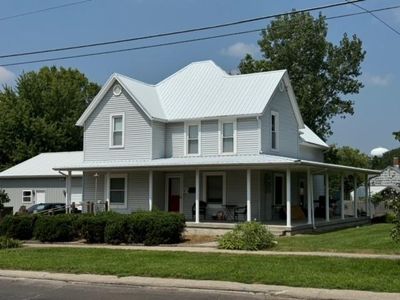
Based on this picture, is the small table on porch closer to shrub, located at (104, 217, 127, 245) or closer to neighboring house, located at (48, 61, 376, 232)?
neighboring house, located at (48, 61, 376, 232)

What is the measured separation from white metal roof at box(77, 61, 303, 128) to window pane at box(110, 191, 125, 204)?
4287mm

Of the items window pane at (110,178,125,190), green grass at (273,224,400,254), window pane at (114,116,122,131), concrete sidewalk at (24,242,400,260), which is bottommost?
concrete sidewalk at (24,242,400,260)

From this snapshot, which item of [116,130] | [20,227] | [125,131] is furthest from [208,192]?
[20,227]

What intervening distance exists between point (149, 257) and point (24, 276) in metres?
3.72

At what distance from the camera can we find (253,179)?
28.7 m

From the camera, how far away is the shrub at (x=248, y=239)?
19.8m

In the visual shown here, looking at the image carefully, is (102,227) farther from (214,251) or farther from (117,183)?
(117,183)

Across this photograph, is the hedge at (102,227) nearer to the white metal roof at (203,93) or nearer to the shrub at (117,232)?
the shrub at (117,232)

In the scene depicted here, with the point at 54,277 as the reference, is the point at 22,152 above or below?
above

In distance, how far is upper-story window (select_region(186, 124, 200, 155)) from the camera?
30172 mm

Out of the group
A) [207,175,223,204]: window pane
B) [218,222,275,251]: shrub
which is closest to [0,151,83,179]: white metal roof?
[207,175,223,204]: window pane

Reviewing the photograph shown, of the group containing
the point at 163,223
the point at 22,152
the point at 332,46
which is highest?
the point at 332,46

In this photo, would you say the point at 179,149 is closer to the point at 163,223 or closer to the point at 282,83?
the point at 282,83

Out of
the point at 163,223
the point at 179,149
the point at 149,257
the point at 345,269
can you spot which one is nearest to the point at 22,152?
the point at 179,149
